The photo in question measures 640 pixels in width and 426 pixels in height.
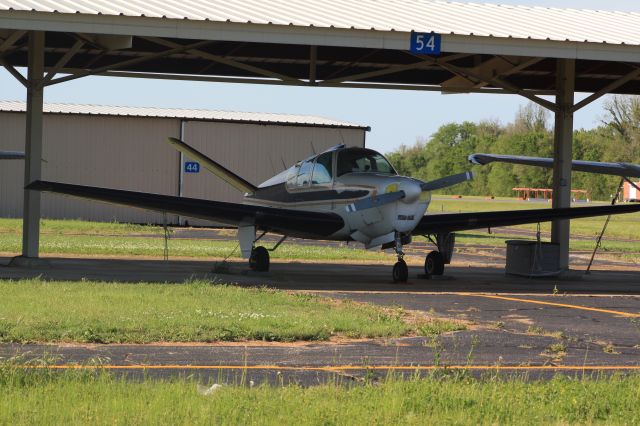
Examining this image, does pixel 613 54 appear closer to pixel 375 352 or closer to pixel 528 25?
pixel 528 25

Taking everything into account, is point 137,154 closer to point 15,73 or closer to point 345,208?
point 15,73

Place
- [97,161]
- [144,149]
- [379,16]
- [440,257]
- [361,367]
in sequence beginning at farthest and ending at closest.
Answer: [144,149] → [97,161] → [440,257] → [379,16] → [361,367]

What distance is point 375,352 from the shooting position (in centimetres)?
1180

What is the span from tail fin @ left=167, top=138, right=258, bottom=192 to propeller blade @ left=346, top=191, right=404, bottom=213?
397 centimetres

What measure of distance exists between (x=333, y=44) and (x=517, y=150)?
11022 cm

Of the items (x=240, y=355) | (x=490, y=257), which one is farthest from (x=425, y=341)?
(x=490, y=257)

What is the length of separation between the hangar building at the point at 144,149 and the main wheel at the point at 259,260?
23925 millimetres

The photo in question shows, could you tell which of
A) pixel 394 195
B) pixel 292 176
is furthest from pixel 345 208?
pixel 292 176

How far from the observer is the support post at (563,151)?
26.2 m

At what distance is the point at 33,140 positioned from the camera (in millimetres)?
23234

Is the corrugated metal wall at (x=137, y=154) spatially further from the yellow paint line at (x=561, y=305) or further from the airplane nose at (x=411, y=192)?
the yellow paint line at (x=561, y=305)

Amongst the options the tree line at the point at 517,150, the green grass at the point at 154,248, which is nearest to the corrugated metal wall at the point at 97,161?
the green grass at the point at 154,248

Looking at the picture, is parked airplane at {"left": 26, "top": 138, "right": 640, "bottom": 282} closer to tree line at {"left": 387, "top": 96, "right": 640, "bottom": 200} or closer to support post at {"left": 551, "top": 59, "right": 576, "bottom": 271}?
support post at {"left": 551, "top": 59, "right": 576, "bottom": 271}

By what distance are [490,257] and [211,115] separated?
20.4 metres
